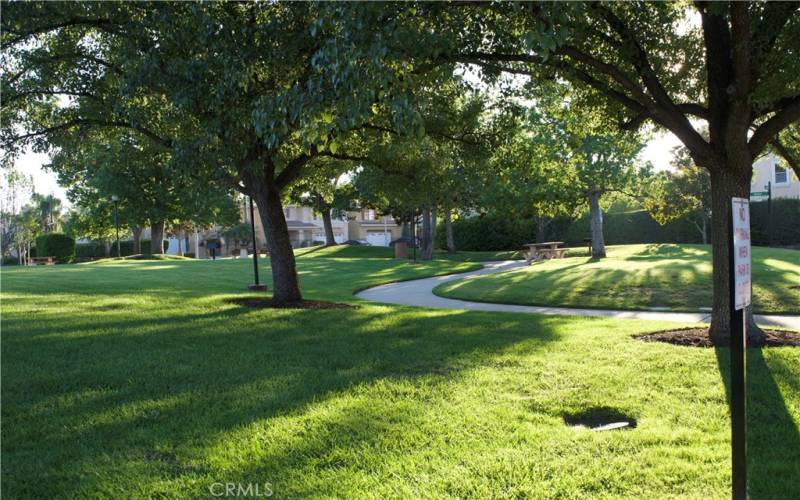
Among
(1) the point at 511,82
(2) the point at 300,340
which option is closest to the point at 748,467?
(2) the point at 300,340

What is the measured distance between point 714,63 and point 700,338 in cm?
361

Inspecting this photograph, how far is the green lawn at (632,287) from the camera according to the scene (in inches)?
492

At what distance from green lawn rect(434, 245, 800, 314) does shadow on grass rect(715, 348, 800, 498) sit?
6.54 m

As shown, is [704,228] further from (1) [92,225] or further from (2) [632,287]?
(1) [92,225]

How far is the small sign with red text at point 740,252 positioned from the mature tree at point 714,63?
157 inches

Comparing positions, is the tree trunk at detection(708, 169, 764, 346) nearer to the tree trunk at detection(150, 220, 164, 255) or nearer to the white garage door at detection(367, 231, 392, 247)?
the tree trunk at detection(150, 220, 164, 255)

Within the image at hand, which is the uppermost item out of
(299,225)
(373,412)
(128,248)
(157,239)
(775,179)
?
(775,179)

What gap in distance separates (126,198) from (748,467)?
17262 millimetres

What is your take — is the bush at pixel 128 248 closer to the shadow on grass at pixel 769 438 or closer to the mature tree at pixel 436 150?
the mature tree at pixel 436 150

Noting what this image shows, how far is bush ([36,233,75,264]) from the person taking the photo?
40.9 m

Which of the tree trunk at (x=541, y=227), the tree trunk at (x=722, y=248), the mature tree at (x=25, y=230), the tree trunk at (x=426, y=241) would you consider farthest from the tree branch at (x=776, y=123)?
the mature tree at (x=25, y=230)

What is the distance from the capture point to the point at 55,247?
135 ft

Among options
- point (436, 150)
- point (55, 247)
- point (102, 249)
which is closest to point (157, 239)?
point (55, 247)

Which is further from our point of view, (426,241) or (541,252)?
(426,241)
